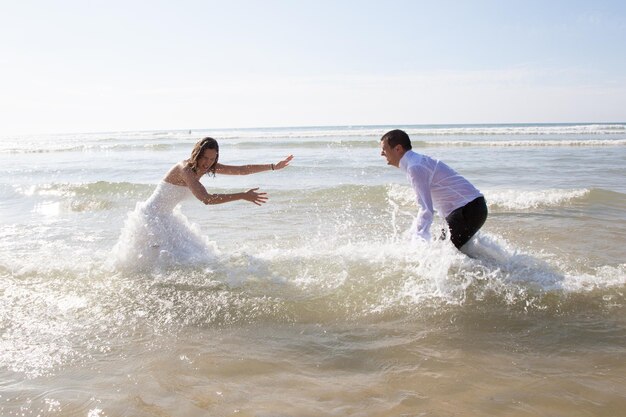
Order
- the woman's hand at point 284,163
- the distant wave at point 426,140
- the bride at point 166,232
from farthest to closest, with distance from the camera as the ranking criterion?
→ the distant wave at point 426,140
the woman's hand at point 284,163
the bride at point 166,232

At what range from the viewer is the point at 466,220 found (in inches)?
188

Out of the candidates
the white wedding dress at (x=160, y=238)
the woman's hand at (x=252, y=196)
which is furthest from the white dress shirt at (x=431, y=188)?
the white wedding dress at (x=160, y=238)

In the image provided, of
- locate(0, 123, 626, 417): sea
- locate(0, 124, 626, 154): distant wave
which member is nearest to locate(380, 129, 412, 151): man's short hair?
locate(0, 123, 626, 417): sea

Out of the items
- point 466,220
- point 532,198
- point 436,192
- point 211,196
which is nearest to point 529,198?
point 532,198

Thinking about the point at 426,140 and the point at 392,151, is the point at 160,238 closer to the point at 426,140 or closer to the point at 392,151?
the point at 392,151

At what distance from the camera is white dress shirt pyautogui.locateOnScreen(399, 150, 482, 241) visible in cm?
455

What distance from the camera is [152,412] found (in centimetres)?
278

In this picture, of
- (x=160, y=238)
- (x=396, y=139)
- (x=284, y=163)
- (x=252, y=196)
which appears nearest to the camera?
(x=396, y=139)

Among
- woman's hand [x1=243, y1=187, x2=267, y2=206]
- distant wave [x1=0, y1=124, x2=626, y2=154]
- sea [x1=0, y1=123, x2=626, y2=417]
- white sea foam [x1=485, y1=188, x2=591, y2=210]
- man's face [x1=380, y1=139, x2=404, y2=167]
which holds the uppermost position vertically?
distant wave [x1=0, y1=124, x2=626, y2=154]

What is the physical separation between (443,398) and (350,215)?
6.69m

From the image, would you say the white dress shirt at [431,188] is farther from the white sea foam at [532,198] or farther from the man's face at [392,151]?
the white sea foam at [532,198]

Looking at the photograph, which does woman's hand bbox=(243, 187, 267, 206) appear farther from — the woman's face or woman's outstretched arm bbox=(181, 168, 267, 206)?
the woman's face

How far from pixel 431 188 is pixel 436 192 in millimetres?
73

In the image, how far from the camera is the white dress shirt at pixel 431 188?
14.9 feet
